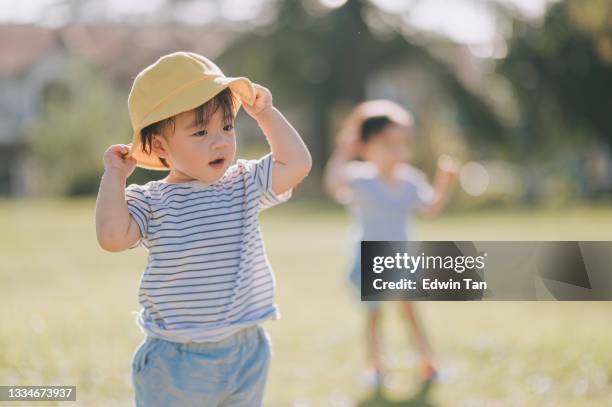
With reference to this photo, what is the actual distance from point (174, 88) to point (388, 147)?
2.54 m

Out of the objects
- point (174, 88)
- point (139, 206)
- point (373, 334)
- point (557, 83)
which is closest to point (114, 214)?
point (139, 206)

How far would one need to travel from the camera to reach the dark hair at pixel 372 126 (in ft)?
15.3

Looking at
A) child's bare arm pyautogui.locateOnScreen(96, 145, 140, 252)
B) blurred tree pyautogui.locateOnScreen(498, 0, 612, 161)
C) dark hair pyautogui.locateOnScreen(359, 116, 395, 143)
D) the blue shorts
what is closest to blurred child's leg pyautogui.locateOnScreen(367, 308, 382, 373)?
dark hair pyautogui.locateOnScreen(359, 116, 395, 143)

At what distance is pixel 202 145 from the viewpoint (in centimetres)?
226

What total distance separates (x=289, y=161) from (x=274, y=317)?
433mm

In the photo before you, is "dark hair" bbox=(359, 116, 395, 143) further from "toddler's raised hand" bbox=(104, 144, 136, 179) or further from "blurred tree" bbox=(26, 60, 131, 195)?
"blurred tree" bbox=(26, 60, 131, 195)

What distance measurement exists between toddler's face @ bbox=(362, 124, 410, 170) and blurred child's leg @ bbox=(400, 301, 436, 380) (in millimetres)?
773

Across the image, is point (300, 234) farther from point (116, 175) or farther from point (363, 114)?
point (116, 175)

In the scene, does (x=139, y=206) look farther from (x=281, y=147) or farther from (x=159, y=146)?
(x=281, y=147)

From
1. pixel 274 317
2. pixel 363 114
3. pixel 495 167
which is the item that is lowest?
pixel 274 317

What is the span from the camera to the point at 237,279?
2.31 m

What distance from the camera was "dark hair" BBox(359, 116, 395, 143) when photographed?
4.65m

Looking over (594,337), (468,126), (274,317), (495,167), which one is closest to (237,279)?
(274,317)

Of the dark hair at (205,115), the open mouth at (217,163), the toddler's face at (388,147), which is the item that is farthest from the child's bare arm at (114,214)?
the toddler's face at (388,147)
